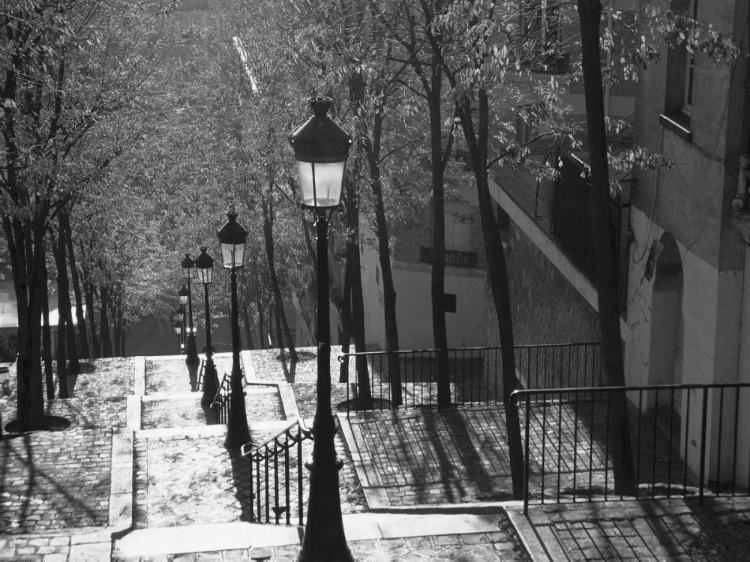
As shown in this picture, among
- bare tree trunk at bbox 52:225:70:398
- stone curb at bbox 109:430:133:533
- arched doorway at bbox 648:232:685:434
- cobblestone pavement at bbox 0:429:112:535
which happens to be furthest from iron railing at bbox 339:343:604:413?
bare tree trunk at bbox 52:225:70:398

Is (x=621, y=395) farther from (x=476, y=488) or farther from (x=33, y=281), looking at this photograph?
(x=33, y=281)

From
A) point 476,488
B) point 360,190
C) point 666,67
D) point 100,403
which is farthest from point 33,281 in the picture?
point 666,67

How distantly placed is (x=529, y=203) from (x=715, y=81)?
8.14m

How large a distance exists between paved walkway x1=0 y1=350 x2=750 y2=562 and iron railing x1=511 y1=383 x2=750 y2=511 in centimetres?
Result: 34

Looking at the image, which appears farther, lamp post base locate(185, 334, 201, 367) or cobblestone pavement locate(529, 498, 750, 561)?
lamp post base locate(185, 334, 201, 367)

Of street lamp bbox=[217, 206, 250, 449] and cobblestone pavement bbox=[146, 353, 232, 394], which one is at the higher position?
street lamp bbox=[217, 206, 250, 449]

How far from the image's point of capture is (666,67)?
40.3ft

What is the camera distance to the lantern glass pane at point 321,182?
7.18 metres

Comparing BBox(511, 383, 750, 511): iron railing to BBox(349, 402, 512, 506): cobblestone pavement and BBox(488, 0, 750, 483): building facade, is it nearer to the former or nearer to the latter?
BBox(488, 0, 750, 483): building facade

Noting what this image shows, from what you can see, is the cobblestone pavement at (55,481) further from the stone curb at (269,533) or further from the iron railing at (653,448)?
the iron railing at (653,448)

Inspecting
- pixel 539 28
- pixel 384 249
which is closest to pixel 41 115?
pixel 384 249

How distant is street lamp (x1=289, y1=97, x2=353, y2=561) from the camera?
7219mm

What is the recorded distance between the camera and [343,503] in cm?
1087

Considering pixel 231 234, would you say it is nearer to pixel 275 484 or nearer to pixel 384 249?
pixel 384 249
